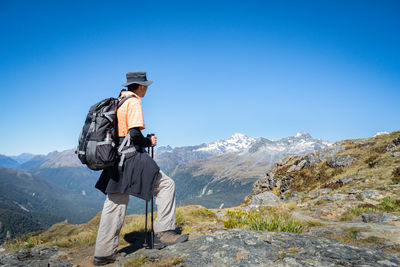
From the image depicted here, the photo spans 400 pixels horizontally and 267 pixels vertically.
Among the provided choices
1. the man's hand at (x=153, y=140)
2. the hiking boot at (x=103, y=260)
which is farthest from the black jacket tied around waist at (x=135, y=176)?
the hiking boot at (x=103, y=260)

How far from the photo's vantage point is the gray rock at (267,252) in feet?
10.8

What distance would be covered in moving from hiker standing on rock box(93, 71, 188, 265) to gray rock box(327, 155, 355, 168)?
23572mm

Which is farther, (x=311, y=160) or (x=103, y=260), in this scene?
(x=311, y=160)

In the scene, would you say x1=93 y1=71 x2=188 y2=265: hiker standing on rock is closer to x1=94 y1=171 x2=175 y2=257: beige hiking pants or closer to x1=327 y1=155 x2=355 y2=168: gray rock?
x1=94 y1=171 x2=175 y2=257: beige hiking pants

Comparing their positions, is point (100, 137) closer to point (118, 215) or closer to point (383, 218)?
point (118, 215)

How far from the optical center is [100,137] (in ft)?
15.0

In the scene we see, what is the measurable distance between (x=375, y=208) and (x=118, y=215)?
10612mm

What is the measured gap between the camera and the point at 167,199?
5.03 meters

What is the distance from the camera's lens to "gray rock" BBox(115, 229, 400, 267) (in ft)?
10.8

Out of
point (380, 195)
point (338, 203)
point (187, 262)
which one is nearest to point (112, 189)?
point (187, 262)

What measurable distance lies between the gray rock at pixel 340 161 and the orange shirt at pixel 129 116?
2437 cm

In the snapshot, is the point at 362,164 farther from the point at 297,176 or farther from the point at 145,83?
the point at 145,83

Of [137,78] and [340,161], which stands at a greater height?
[137,78]

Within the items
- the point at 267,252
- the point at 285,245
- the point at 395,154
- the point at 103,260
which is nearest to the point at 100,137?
the point at 103,260
